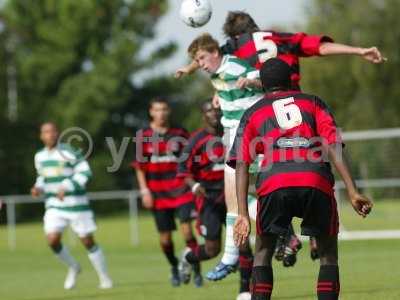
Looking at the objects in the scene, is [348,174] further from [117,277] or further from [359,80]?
[359,80]

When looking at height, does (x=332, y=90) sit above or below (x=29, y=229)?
above

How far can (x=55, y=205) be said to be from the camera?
1350 cm

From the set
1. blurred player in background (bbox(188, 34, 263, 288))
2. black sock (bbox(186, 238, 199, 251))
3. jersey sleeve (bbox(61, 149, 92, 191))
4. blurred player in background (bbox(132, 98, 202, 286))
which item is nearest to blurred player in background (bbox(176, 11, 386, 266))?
blurred player in background (bbox(188, 34, 263, 288))

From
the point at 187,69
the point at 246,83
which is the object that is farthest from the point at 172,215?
the point at 246,83

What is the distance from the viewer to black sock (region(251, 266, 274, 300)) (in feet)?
24.2

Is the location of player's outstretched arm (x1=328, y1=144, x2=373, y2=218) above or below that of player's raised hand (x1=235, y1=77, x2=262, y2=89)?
below

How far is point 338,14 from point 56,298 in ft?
145

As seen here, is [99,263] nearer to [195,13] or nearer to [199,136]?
[199,136]

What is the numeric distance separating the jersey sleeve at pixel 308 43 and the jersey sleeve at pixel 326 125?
201 centimetres

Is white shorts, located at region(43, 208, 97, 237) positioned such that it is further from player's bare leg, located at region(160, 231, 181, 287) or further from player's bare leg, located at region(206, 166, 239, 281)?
player's bare leg, located at region(206, 166, 239, 281)

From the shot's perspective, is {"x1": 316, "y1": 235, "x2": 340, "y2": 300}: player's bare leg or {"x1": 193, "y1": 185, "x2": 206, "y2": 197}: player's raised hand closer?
{"x1": 316, "y1": 235, "x2": 340, "y2": 300}: player's bare leg

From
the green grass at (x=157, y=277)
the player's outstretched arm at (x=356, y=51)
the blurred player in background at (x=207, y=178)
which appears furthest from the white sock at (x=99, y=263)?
the player's outstretched arm at (x=356, y=51)

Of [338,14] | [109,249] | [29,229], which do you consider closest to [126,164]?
[29,229]

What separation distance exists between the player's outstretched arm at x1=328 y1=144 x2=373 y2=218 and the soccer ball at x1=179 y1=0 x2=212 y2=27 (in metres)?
3.00
